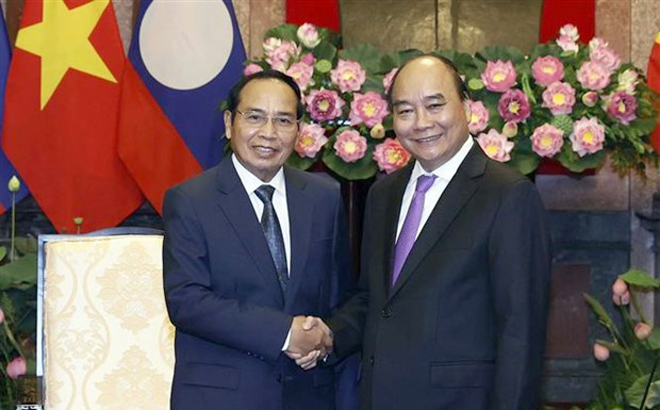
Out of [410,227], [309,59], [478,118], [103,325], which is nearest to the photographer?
[410,227]

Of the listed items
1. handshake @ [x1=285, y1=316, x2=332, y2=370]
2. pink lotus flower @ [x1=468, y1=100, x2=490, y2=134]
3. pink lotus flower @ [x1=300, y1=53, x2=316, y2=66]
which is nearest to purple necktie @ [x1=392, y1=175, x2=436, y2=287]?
handshake @ [x1=285, y1=316, x2=332, y2=370]

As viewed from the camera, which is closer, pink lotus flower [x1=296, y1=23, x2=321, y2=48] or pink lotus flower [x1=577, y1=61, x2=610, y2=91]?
pink lotus flower [x1=577, y1=61, x2=610, y2=91]

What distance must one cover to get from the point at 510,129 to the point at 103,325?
156cm

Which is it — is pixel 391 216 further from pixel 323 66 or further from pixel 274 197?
pixel 323 66

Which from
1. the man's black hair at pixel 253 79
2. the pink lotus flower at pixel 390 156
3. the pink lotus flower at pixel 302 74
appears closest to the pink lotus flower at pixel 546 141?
the pink lotus flower at pixel 390 156

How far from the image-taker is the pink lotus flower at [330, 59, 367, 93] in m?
3.98

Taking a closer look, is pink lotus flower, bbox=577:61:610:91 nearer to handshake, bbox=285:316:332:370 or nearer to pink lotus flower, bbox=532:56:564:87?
pink lotus flower, bbox=532:56:564:87

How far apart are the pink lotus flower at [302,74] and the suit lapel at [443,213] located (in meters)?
1.62

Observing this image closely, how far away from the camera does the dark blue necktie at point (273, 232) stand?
8.57 feet

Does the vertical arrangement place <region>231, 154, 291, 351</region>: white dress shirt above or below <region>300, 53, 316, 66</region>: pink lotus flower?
below

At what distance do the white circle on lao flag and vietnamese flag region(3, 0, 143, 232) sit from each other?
195 millimetres

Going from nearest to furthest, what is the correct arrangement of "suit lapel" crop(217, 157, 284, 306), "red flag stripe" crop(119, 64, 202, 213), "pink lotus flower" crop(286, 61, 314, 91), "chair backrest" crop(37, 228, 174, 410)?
"suit lapel" crop(217, 157, 284, 306)
"chair backrest" crop(37, 228, 174, 410)
"pink lotus flower" crop(286, 61, 314, 91)
"red flag stripe" crop(119, 64, 202, 213)

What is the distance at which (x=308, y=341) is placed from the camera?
2508 millimetres

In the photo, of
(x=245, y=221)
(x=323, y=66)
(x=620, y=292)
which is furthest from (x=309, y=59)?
(x=245, y=221)
